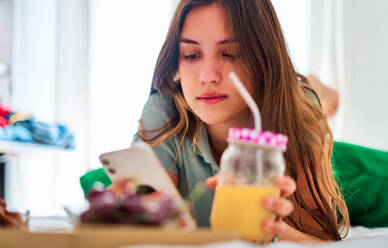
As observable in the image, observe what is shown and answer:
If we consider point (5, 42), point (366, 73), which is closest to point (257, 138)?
point (366, 73)

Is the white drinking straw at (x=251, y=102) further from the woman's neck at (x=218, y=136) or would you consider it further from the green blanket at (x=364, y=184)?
the green blanket at (x=364, y=184)

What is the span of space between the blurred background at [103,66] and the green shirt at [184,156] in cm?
166

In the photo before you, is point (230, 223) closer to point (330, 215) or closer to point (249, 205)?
point (249, 205)

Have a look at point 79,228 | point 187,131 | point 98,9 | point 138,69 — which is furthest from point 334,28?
point 79,228

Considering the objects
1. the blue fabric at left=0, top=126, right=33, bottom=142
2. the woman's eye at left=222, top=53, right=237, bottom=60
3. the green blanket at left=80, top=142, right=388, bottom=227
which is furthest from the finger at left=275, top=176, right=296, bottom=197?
the blue fabric at left=0, top=126, right=33, bottom=142

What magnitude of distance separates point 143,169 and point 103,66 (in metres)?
2.44

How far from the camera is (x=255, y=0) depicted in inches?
40.1

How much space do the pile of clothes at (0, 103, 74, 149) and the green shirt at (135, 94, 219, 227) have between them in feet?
3.16

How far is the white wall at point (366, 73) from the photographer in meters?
2.64

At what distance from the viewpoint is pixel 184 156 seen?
1230mm

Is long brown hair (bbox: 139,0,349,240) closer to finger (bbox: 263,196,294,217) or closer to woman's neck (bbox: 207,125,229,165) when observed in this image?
woman's neck (bbox: 207,125,229,165)

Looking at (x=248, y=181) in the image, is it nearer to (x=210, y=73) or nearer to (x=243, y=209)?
(x=243, y=209)

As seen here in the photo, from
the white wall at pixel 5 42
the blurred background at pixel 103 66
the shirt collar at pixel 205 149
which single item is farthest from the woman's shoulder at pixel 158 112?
the white wall at pixel 5 42

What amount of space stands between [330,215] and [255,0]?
55cm
